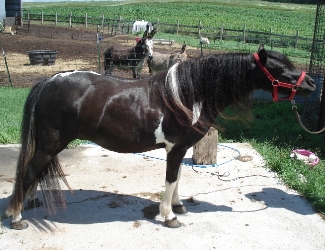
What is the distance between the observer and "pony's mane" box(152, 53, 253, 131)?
12.5 ft

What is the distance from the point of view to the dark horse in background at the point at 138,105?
377 cm

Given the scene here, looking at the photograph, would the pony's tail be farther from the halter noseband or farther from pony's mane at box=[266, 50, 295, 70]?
pony's mane at box=[266, 50, 295, 70]

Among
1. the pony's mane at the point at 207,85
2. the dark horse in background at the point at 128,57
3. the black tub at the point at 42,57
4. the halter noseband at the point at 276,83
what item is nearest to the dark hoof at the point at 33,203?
the pony's mane at the point at 207,85

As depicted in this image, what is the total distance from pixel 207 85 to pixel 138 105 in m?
0.68

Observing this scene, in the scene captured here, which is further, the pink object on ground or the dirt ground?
the dirt ground

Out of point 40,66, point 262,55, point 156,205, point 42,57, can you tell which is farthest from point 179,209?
point 42,57

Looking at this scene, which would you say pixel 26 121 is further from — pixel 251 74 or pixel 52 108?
pixel 251 74

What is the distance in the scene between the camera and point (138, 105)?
12.6ft

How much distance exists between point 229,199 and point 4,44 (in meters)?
18.5

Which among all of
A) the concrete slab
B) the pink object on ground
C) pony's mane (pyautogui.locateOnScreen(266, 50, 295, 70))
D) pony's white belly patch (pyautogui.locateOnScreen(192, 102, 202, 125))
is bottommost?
the concrete slab

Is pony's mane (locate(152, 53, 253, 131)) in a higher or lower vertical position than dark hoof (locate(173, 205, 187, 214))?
higher

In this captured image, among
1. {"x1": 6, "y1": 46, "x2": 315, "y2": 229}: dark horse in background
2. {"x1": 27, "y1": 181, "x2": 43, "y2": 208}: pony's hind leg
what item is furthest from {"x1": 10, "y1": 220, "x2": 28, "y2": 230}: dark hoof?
{"x1": 27, "y1": 181, "x2": 43, "y2": 208}: pony's hind leg

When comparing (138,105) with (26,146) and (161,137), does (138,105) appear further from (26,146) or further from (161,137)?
(26,146)

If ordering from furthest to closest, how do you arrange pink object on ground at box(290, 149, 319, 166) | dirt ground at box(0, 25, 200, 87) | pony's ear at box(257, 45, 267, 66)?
dirt ground at box(0, 25, 200, 87) < pink object on ground at box(290, 149, 319, 166) < pony's ear at box(257, 45, 267, 66)
